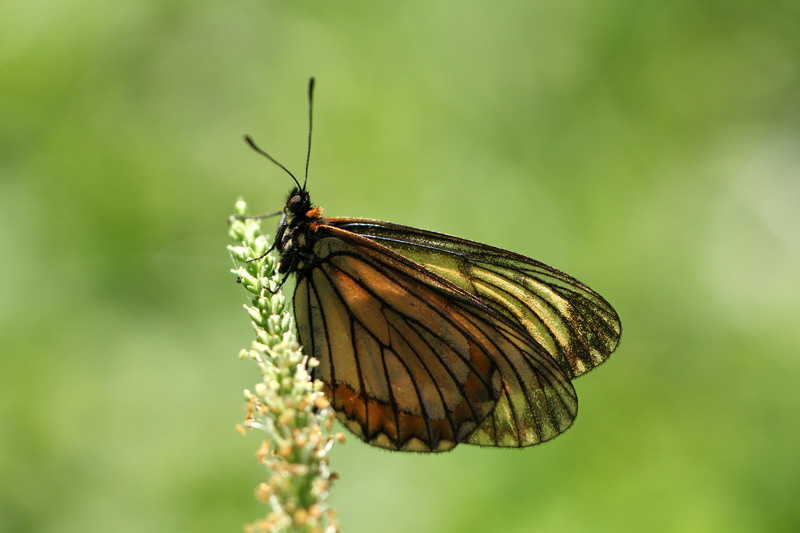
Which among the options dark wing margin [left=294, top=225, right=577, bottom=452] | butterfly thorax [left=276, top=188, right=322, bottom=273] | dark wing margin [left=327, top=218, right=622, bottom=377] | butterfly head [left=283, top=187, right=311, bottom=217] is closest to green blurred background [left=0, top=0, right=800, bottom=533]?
dark wing margin [left=294, top=225, right=577, bottom=452]

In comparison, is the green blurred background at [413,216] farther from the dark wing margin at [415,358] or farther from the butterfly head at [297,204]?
the butterfly head at [297,204]

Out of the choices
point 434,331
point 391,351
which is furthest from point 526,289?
point 391,351

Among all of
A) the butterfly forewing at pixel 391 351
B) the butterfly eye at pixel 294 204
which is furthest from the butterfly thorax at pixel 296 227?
the butterfly forewing at pixel 391 351

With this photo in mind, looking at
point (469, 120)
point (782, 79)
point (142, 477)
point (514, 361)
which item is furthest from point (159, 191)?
point (782, 79)

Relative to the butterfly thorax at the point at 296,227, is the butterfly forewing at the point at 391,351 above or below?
below

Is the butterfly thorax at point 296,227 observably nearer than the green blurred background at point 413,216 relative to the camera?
Yes

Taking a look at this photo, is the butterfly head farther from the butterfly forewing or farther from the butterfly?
the butterfly forewing

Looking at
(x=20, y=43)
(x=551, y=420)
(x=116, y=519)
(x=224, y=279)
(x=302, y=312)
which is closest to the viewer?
(x=551, y=420)

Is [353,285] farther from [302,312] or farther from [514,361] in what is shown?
[514,361]
